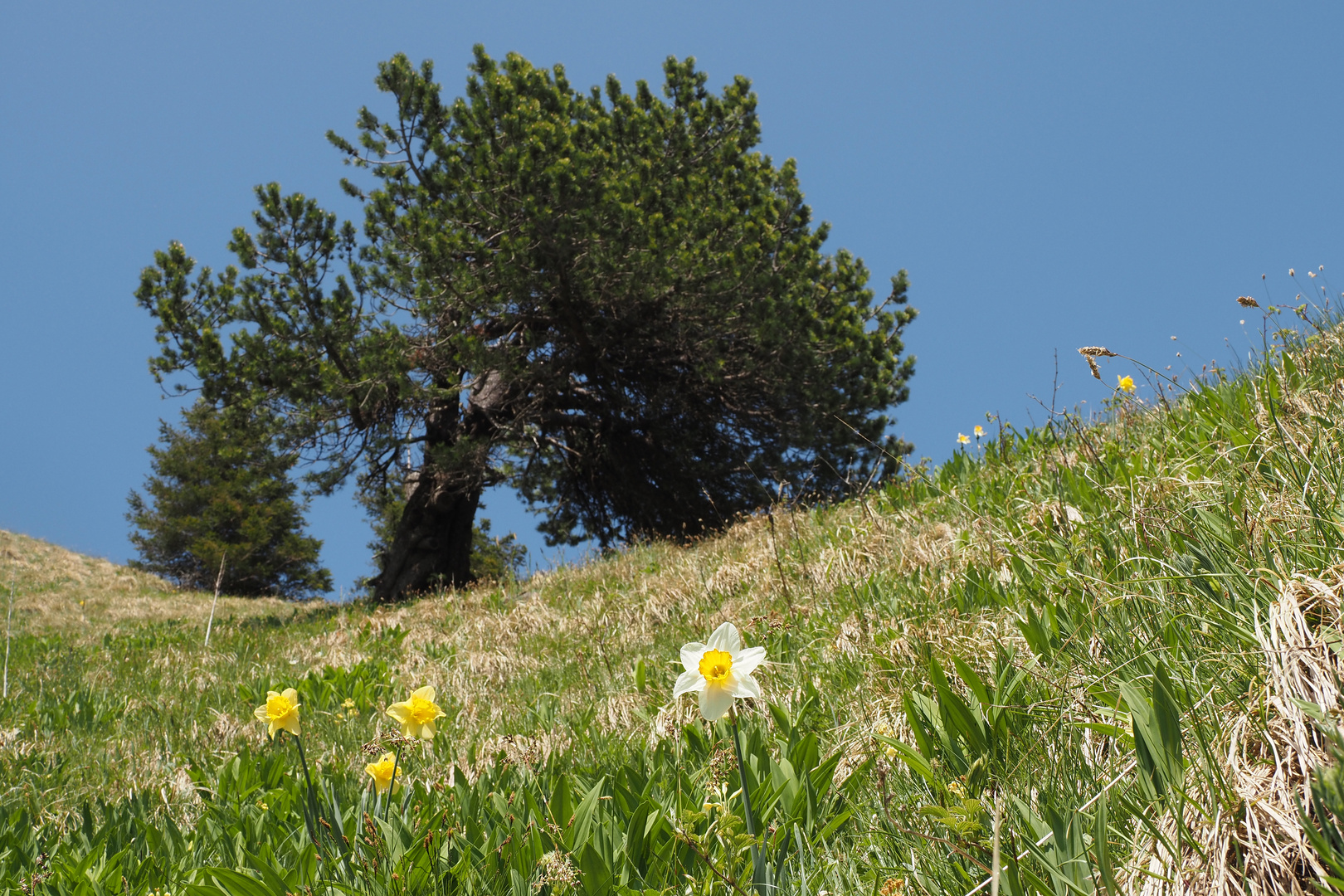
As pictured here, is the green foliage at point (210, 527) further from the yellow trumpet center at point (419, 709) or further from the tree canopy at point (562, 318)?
the yellow trumpet center at point (419, 709)

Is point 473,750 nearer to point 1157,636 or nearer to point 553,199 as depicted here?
point 1157,636

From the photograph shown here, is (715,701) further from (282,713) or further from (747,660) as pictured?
(282,713)

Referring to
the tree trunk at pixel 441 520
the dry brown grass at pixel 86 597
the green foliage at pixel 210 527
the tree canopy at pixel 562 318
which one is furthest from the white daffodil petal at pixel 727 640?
the green foliage at pixel 210 527

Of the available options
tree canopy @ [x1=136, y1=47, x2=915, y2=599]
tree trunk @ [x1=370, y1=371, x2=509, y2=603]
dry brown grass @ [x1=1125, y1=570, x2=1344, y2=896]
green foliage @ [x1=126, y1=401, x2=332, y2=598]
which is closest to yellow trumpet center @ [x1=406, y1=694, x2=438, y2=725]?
dry brown grass @ [x1=1125, y1=570, x2=1344, y2=896]

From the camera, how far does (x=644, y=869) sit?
169 cm

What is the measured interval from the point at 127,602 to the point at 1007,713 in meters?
18.1

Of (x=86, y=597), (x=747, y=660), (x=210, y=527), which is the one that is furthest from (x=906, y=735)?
(x=210, y=527)

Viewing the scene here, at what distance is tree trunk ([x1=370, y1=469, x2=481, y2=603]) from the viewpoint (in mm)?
11586

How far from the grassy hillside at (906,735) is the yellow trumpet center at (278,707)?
258mm

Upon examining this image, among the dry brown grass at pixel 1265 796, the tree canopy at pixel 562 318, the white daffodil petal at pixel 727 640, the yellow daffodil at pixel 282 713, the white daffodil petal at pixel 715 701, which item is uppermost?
the tree canopy at pixel 562 318

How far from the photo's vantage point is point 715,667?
1357mm

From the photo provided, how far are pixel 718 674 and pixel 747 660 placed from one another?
0.09 metres

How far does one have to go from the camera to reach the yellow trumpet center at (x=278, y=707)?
1.82m

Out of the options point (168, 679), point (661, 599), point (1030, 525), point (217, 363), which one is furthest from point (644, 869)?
point (217, 363)
